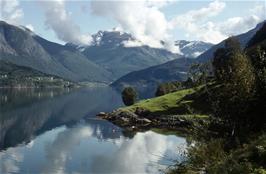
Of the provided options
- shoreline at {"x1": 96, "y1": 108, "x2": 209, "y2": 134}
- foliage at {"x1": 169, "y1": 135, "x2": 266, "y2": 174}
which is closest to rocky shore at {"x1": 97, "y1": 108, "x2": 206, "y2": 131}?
shoreline at {"x1": 96, "y1": 108, "x2": 209, "y2": 134}

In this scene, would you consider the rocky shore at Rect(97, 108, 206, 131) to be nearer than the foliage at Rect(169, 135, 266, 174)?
No

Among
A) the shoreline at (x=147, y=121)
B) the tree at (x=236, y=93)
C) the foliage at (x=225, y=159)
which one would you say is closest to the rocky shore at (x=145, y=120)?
the shoreline at (x=147, y=121)

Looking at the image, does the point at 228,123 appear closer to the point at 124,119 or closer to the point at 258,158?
the point at 258,158

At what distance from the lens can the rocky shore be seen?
14238 cm

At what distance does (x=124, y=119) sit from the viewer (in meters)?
166

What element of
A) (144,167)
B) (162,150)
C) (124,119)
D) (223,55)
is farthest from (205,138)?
(223,55)

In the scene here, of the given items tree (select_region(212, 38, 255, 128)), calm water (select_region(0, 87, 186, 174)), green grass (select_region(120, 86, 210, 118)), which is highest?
green grass (select_region(120, 86, 210, 118))

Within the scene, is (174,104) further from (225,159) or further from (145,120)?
(225,159)

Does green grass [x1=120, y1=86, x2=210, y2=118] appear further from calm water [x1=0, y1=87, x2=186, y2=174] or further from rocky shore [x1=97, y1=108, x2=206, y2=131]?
calm water [x1=0, y1=87, x2=186, y2=174]

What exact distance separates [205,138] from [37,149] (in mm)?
72211

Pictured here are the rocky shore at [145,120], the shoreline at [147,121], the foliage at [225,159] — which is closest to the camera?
the foliage at [225,159]

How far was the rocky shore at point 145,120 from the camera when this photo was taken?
14238 cm

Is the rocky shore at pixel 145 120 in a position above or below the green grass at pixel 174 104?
below

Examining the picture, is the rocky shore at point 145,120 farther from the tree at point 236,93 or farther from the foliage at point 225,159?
the foliage at point 225,159
